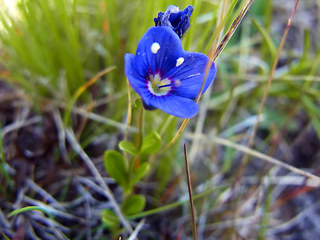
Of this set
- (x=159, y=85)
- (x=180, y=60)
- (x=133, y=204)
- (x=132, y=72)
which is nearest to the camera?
(x=132, y=72)

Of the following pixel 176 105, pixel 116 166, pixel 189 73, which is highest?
pixel 189 73

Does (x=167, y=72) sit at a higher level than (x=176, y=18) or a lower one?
lower

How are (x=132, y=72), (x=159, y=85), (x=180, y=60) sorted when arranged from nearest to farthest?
1. (x=132, y=72)
2. (x=180, y=60)
3. (x=159, y=85)

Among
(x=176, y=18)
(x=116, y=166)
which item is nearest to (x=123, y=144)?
(x=116, y=166)

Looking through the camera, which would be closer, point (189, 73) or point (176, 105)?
point (176, 105)

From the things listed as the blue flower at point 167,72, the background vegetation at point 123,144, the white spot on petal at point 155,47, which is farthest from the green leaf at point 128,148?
the white spot on petal at point 155,47

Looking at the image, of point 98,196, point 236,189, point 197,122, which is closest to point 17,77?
point 98,196

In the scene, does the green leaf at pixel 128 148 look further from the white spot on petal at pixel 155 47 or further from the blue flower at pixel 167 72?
the white spot on petal at pixel 155 47

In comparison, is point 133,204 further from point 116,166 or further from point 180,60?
point 180,60
